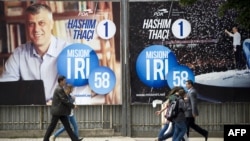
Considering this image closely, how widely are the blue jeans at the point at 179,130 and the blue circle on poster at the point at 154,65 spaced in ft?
10.2

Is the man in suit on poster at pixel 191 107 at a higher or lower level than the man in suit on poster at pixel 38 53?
lower

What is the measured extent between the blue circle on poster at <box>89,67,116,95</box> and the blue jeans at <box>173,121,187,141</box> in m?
3.46

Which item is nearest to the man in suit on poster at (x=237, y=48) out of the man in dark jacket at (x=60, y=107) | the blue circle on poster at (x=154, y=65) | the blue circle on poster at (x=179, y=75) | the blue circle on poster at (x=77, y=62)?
the blue circle on poster at (x=179, y=75)

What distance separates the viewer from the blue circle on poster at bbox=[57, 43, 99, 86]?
53.7 feet

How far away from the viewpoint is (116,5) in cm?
1644

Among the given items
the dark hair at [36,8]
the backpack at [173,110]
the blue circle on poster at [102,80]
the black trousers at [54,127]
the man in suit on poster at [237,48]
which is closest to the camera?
the backpack at [173,110]

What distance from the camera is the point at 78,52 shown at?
16.4 meters

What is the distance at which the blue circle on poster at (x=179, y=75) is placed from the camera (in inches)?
650

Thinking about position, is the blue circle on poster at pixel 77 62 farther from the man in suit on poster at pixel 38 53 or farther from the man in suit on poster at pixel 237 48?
the man in suit on poster at pixel 237 48

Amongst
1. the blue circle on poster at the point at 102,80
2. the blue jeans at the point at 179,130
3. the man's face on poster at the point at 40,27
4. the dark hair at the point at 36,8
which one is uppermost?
the dark hair at the point at 36,8

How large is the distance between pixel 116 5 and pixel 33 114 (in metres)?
4.20

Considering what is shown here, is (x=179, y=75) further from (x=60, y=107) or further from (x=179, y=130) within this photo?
(x=60, y=107)

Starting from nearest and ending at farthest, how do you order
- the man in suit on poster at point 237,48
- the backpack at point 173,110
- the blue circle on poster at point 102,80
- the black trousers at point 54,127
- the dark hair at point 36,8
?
1. the backpack at point 173,110
2. the black trousers at point 54,127
3. the dark hair at point 36,8
4. the blue circle on poster at point 102,80
5. the man in suit on poster at point 237,48

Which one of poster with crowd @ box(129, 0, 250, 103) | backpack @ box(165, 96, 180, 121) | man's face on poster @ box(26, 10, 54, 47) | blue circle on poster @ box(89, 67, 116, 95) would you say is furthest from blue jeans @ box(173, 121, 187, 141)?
man's face on poster @ box(26, 10, 54, 47)
